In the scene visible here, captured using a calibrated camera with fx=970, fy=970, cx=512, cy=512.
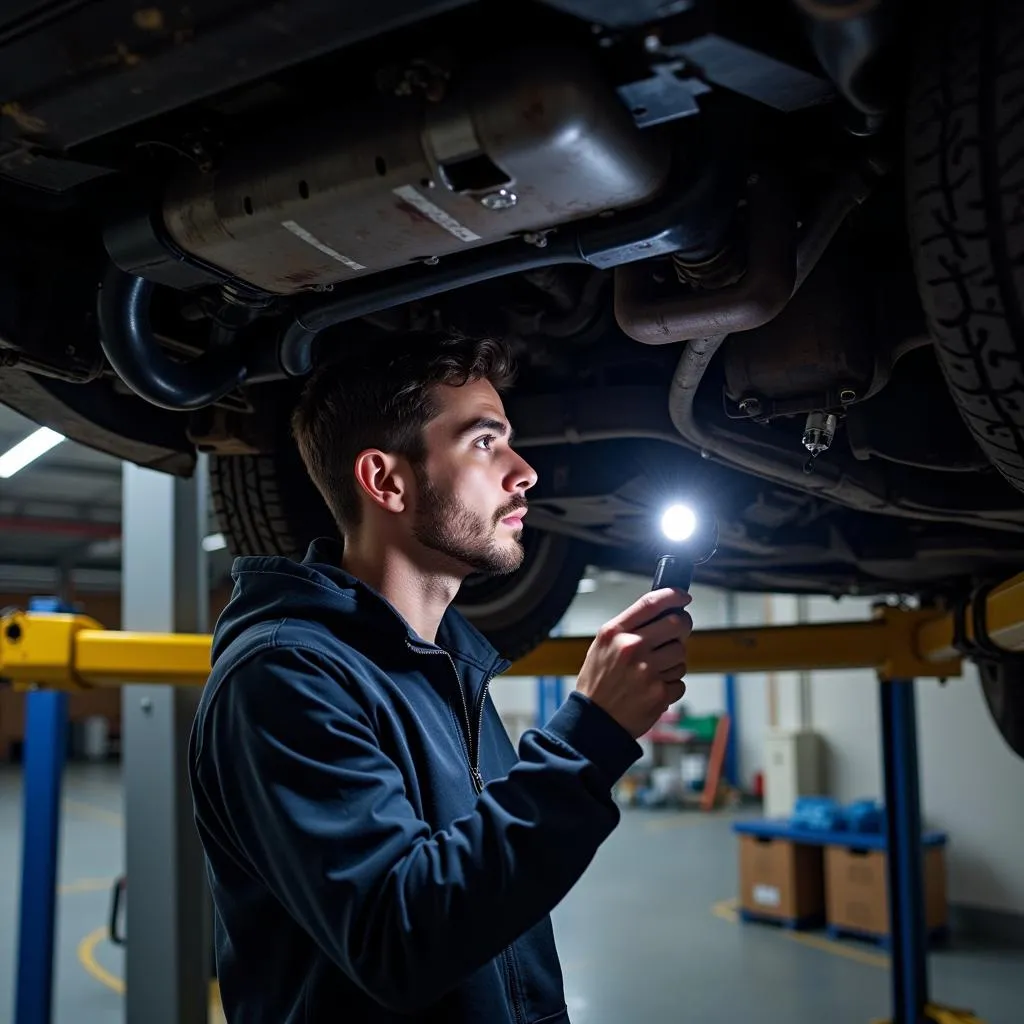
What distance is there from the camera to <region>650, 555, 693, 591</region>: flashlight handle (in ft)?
3.70

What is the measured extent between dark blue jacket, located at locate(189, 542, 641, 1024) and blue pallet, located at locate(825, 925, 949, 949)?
4.73 metres

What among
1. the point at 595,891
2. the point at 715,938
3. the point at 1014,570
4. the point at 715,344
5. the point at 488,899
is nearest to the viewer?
the point at 488,899

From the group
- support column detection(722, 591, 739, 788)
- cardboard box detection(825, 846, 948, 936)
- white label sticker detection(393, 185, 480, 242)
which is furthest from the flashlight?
support column detection(722, 591, 739, 788)

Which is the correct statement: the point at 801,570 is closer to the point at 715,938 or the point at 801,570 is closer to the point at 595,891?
the point at 715,938

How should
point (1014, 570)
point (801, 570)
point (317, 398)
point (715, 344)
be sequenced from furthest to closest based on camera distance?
1. point (801, 570)
2. point (1014, 570)
3. point (317, 398)
4. point (715, 344)

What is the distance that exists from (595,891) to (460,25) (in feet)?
A: 20.5

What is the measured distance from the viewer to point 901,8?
960 mm

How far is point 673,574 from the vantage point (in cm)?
113

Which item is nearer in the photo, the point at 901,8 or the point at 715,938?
the point at 901,8

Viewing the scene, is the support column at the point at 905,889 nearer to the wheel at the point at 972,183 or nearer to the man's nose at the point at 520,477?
the man's nose at the point at 520,477

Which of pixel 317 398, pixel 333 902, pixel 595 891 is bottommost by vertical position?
pixel 595 891

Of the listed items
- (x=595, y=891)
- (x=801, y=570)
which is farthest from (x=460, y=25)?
(x=595, y=891)

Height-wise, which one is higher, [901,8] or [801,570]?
[901,8]

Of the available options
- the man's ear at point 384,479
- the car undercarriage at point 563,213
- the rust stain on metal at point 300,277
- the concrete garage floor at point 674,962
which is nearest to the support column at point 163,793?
the concrete garage floor at point 674,962
